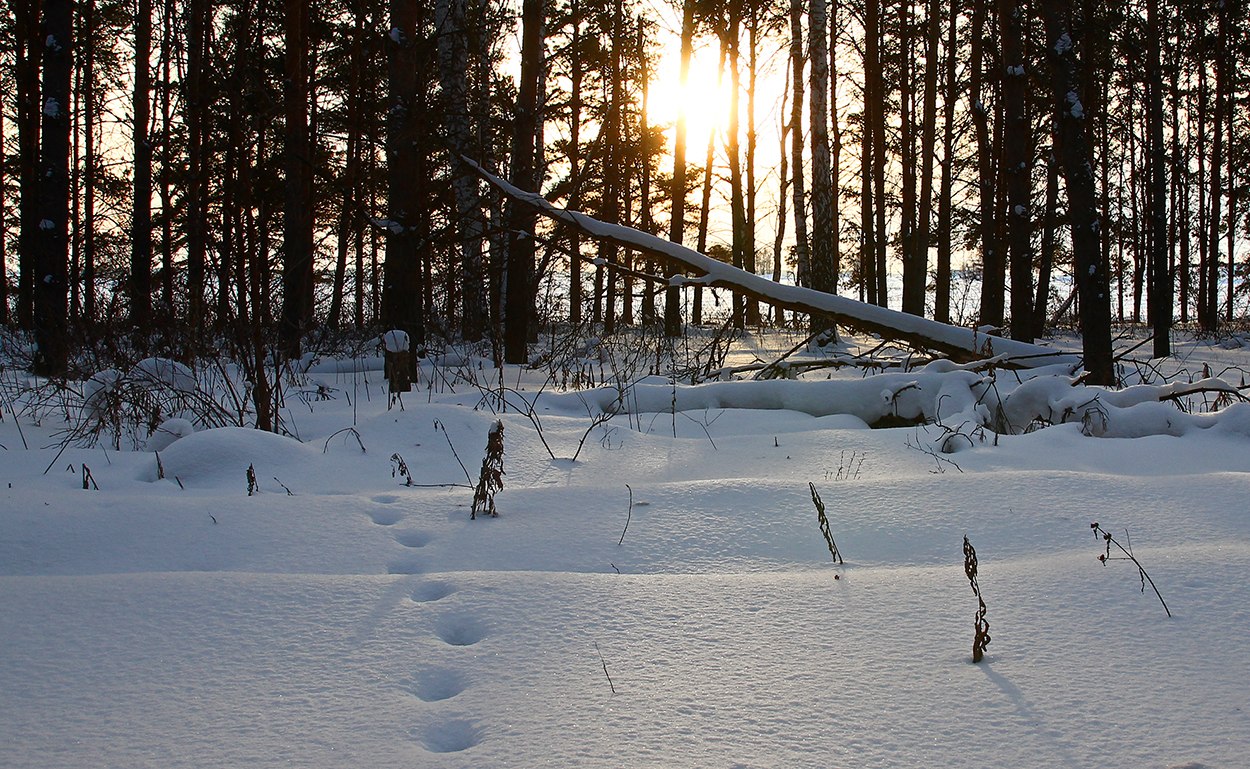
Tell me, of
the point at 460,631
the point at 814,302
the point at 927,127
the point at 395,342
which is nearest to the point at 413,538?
the point at 460,631

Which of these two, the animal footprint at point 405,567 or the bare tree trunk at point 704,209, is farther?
the bare tree trunk at point 704,209

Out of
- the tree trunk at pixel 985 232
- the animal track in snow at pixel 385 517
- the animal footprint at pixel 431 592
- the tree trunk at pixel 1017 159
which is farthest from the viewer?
the tree trunk at pixel 985 232

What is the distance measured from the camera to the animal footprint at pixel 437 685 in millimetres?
1303

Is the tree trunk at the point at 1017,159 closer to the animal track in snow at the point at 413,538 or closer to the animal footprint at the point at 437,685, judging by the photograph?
the animal track in snow at the point at 413,538

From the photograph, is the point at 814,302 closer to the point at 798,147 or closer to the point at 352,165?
the point at 352,165

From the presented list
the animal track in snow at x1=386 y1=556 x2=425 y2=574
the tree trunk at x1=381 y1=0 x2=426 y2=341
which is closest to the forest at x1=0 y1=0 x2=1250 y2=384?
the tree trunk at x1=381 y1=0 x2=426 y2=341

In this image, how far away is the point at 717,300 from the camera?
5672 mm

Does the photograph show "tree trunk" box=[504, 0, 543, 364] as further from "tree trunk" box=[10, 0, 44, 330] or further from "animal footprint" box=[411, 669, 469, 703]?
"tree trunk" box=[10, 0, 44, 330]

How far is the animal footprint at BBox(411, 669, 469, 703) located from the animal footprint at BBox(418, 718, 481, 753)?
10 cm

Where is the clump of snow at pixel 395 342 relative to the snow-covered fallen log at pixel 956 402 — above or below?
above

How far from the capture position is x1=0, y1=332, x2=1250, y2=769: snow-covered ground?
1.13 m

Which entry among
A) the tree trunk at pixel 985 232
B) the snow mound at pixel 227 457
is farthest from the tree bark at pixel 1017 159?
the snow mound at pixel 227 457

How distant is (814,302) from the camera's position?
16.7 feet

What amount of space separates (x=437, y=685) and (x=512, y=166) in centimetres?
698
